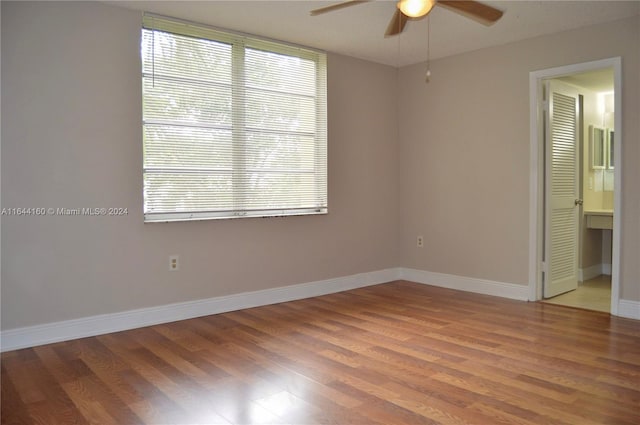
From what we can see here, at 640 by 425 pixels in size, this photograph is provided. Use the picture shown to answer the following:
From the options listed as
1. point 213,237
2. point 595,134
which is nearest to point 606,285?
point 595,134

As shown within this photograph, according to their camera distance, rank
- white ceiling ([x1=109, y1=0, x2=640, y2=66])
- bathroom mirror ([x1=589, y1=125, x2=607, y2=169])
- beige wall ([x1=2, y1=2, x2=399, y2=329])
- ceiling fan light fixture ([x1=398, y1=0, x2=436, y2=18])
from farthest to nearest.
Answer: bathroom mirror ([x1=589, y1=125, x2=607, y2=169]) < white ceiling ([x1=109, y1=0, x2=640, y2=66]) < beige wall ([x1=2, y1=2, x2=399, y2=329]) < ceiling fan light fixture ([x1=398, y1=0, x2=436, y2=18])

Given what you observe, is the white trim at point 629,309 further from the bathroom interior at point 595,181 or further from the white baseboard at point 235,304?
the bathroom interior at point 595,181

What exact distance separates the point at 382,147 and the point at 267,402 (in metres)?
3.55

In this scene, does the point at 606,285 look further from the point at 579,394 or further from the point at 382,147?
the point at 579,394

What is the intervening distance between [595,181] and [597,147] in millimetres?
399

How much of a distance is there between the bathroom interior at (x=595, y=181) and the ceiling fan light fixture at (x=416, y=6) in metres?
3.01

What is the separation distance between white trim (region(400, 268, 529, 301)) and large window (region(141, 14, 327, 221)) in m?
1.40

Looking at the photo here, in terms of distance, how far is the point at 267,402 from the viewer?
2426 millimetres

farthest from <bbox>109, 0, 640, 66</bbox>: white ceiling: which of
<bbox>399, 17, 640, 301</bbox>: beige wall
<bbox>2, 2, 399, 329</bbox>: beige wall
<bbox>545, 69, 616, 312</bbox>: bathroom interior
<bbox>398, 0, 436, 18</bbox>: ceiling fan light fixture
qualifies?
<bbox>545, 69, 616, 312</bbox>: bathroom interior

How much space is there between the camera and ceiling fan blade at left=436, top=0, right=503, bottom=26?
112 inches

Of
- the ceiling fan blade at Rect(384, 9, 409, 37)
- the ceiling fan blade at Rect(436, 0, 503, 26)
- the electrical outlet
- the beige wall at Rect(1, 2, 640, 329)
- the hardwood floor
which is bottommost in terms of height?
the hardwood floor

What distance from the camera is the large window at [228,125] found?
12.4 feet

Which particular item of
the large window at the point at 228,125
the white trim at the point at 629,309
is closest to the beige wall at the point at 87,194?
the large window at the point at 228,125

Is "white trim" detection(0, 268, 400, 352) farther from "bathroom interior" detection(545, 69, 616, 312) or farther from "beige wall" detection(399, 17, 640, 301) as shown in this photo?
"bathroom interior" detection(545, 69, 616, 312)
